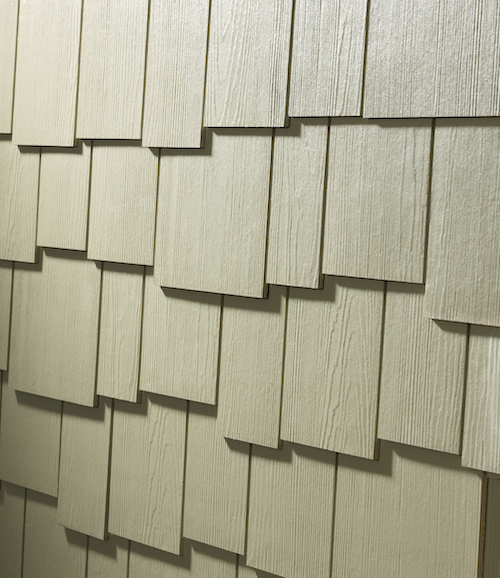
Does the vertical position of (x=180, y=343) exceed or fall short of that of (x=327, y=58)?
it falls short

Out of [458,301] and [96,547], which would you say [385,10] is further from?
[96,547]

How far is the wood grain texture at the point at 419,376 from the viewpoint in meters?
1.13

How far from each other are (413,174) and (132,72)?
2.22 ft

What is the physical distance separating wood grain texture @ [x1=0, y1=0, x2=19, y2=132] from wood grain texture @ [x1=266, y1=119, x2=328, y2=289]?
0.79 m

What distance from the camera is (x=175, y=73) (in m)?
1.42

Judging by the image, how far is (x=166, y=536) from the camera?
150 centimetres

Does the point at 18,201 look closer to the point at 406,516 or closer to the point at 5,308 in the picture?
the point at 5,308

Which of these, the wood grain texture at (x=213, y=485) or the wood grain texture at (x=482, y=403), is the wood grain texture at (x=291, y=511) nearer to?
the wood grain texture at (x=213, y=485)

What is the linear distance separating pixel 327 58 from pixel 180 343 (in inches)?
24.9

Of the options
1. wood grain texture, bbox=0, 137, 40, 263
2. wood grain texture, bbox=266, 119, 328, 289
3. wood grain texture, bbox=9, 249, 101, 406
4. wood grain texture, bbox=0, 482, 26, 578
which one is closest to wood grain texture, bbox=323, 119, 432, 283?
wood grain texture, bbox=266, 119, 328, 289

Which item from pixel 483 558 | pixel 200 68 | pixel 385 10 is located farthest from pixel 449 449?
pixel 200 68

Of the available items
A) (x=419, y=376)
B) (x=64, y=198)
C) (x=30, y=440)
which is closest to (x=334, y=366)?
(x=419, y=376)

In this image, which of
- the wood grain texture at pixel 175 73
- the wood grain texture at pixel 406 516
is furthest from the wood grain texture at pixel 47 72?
the wood grain texture at pixel 406 516

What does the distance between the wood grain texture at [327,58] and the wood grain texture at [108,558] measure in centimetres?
105
